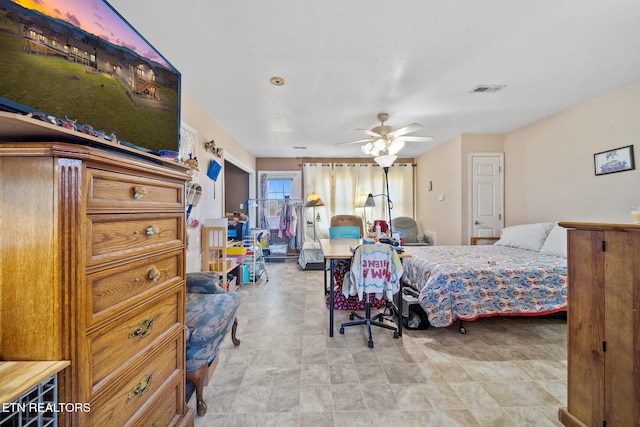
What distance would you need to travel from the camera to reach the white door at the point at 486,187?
173 inches

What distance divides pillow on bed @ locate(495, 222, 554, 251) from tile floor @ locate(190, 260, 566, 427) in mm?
1014

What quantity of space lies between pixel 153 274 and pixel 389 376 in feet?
5.80

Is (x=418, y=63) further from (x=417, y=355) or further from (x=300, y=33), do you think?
(x=417, y=355)

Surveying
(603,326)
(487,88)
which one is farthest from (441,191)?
(603,326)

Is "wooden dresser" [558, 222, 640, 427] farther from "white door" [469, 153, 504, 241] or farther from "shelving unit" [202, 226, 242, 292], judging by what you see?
"white door" [469, 153, 504, 241]

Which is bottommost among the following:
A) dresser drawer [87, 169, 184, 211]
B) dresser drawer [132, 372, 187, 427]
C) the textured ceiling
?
dresser drawer [132, 372, 187, 427]

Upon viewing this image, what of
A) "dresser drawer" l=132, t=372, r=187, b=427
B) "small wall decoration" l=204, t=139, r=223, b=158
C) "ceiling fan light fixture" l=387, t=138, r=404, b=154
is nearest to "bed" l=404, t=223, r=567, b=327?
"ceiling fan light fixture" l=387, t=138, r=404, b=154

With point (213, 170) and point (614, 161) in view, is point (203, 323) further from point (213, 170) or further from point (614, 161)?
point (614, 161)

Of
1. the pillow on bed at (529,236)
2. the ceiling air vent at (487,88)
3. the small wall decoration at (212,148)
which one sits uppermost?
the ceiling air vent at (487,88)

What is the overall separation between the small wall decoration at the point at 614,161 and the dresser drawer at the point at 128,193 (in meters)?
4.32

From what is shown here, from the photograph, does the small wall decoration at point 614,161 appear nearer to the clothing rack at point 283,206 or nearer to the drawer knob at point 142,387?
the drawer knob at point 142,387

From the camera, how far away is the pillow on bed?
330 cm

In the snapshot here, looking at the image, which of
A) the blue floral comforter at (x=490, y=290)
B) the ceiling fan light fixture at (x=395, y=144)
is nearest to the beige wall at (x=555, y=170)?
the blue floral comforter at (x=490, y=290)

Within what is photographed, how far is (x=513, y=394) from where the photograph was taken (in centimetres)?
165
